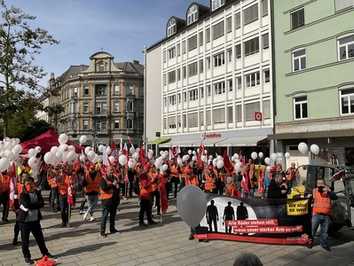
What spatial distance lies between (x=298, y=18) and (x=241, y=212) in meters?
23.7

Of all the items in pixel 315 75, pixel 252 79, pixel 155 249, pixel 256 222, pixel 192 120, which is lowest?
pixel 155 249

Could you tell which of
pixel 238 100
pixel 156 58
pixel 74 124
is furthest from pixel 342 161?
pixel 74 124

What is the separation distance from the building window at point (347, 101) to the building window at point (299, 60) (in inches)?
165

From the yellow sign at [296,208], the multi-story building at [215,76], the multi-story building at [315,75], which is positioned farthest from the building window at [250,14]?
the yellow sign at [296,208]

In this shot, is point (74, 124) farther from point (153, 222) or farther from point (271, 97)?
point (153, 222)

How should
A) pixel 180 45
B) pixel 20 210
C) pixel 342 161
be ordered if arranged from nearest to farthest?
1. pixel 20 210
2. pixel 342 161
3. pixel 180 45

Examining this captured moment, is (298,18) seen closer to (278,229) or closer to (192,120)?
(192,120)

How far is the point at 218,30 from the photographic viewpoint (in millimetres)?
41156

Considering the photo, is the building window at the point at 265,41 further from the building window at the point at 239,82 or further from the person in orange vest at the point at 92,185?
the person in orange vest at the point at 92,185

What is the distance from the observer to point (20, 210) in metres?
8.66

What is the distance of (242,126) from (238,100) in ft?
8.36

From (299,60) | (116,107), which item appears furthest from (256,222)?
(116,107)

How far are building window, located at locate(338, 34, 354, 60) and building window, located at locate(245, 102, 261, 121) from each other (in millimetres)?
9522

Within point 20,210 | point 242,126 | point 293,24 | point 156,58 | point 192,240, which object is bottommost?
point 192,240
